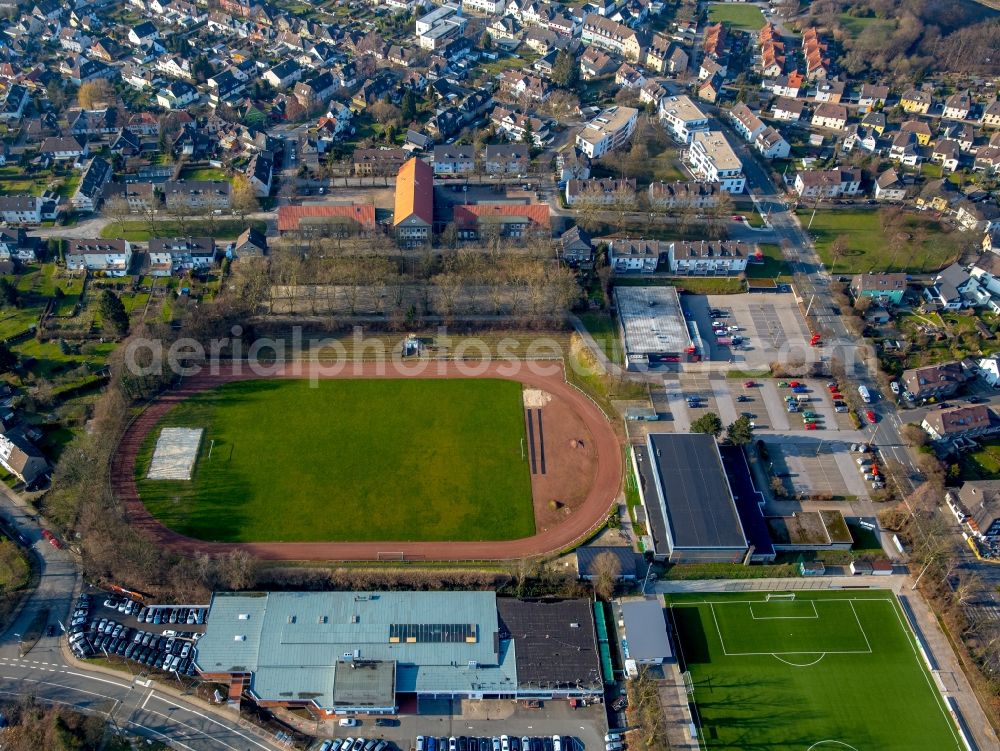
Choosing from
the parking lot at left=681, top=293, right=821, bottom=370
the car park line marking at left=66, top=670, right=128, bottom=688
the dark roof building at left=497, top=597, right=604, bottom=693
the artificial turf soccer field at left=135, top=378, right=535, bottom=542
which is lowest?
the car park line marking at left=66, top=670, right=128, bottom=688

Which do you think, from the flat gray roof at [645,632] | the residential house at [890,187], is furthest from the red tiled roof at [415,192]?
the residential house at [890,187]

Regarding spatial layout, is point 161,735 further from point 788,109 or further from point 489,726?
point 788,109

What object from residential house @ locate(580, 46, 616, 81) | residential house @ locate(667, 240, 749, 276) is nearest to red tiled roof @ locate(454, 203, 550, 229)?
residential house @ locate(667, 240, 749, 276)

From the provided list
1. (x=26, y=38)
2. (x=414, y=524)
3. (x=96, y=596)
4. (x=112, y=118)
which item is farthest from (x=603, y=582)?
(x=26, y=38)

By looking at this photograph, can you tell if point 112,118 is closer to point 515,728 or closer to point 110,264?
point 110,264

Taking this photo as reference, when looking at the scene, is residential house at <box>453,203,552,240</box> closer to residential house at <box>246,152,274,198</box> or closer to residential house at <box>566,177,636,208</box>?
residential house at <box>566,177,636,208</box>

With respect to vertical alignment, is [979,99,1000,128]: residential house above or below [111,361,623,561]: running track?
above
